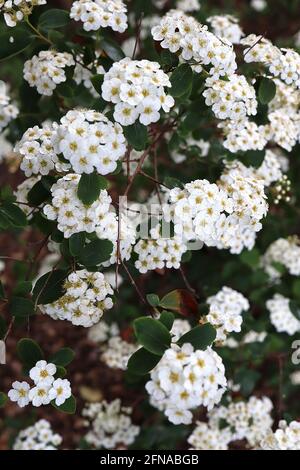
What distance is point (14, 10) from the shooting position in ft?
7.38

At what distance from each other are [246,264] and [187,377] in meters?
1.93

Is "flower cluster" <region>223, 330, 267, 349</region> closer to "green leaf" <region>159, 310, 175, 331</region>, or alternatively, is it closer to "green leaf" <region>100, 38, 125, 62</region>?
"green leaf" <region>159, 310, 175, 331</region>

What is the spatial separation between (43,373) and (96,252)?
→ 48 centimetres

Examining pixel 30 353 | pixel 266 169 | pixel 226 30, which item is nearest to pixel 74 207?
pixel 30 353

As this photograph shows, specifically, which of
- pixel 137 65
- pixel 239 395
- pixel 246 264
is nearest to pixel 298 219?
pixel 246 264

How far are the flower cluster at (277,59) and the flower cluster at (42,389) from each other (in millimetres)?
1484

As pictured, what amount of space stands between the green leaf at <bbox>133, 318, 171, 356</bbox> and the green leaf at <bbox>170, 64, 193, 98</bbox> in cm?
86

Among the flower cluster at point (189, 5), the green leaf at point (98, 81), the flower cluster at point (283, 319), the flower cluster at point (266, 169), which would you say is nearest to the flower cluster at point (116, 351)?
the flower cluster at point (283, 319)

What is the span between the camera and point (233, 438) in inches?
114

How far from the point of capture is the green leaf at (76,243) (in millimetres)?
2012

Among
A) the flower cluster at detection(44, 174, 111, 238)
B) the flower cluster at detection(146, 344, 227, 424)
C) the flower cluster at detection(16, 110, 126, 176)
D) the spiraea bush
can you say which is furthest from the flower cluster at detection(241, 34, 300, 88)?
the flower cluster at detection(146, 344, 227, 424)

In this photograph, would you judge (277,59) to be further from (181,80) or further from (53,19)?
(53,19)

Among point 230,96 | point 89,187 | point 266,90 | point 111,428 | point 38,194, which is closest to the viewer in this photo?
→ point 89,187

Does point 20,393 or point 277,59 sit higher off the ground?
point 277,59
